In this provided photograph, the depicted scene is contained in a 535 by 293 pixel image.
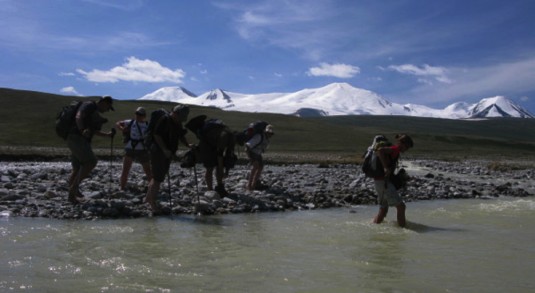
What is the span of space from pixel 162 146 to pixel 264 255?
4.17 meters

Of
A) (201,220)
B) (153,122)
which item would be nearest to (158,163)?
(153,122)

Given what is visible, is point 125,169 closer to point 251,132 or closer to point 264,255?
point 251,132

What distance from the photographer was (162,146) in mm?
10664

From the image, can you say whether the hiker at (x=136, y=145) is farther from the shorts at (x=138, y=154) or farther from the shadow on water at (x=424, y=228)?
the shadow on water at (x=424, y=228)

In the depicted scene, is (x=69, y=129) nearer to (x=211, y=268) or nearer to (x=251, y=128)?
→ (x=251, y=128)

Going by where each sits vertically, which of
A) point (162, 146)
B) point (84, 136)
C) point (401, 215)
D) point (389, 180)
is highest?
point (84, 136)

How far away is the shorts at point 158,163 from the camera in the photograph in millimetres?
10812

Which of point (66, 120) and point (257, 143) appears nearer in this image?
point (66, 120)

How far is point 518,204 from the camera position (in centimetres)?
1480

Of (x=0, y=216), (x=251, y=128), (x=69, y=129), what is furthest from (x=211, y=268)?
(x=251, y=128)

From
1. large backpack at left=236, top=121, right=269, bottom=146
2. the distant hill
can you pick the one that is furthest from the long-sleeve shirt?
the distant hill

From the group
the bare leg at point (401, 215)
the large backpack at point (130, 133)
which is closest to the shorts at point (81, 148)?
the large backpack at point (130, 133)

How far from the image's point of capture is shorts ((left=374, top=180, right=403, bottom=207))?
1012 centimetres

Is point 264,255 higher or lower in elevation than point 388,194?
lower
